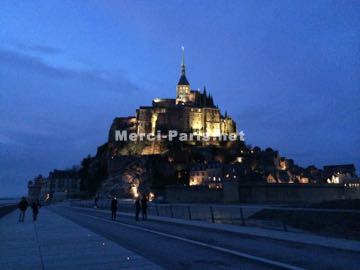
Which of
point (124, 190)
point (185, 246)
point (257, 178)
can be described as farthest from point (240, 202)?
point (185, 246)

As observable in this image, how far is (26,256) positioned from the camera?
24.3 feet

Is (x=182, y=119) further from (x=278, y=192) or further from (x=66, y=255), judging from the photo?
(x=66, y=255)

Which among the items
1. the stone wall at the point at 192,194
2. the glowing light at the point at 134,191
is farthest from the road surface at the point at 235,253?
the glowing light at the point at 134,191

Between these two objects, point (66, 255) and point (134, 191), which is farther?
point (134, 191)

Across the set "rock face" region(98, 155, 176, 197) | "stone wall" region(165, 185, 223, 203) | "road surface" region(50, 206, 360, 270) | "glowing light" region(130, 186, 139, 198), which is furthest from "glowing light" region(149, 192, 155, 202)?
"road surface" region(50, 206, 360, 270)

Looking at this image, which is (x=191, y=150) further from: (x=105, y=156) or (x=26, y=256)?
(x=26, y=256)

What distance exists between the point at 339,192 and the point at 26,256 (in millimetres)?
69458

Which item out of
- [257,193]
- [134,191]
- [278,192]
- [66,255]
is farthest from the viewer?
[134,191]

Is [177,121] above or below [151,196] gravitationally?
above

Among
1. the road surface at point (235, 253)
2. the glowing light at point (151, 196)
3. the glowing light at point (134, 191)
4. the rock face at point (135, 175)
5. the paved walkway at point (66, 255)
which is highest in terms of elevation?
the rock face at point (135, 175)

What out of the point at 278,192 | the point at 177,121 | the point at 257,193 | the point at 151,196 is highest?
the point at 177,121

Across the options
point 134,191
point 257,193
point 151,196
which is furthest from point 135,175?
point 257,193

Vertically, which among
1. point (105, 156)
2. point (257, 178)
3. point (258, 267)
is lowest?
point (258, 267)

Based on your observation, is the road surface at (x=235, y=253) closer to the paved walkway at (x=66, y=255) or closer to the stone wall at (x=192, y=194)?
the paved walkway at (x=66, y=255)
